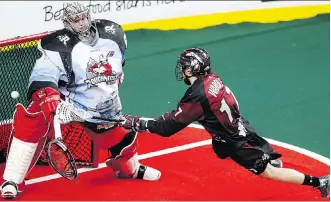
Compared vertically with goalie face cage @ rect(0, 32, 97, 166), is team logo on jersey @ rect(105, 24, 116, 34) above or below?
above

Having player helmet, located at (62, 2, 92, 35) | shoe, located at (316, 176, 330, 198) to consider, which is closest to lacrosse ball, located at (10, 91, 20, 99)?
player helmet, located at (62, 2, 92, 35)

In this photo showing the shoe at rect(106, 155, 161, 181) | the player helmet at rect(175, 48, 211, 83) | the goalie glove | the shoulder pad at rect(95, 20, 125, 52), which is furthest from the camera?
the shoe at rect(106, 155, 161, 181)

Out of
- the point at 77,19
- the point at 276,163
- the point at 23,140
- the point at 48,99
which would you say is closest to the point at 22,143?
the point at 23,140

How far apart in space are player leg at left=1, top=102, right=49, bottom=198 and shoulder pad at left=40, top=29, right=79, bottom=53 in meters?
0.40

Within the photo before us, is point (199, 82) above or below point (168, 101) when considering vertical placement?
above

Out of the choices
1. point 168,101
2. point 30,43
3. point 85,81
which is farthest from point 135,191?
point 168,101

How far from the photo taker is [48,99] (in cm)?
492

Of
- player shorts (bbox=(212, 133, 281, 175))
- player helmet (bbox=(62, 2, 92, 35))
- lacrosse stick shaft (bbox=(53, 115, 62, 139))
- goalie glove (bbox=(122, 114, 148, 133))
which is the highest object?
player helmet (bbox=(62, 2, 92, 35))

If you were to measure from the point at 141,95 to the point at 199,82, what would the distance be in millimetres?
2447

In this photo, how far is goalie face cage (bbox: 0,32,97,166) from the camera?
19.1 feet

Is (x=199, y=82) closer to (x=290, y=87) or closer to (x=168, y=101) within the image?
(x=168, y=101)

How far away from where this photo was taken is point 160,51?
8.51m

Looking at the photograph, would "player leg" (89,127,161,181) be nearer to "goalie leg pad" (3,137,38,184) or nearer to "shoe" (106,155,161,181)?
"shoe" (106,155,161,181)

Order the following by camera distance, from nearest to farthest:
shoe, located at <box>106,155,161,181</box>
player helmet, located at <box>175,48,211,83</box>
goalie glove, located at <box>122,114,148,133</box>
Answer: player helmet, located at <box>175,48,211,83</box>, goalie glove, located at <box>122,114,148,133</box>, shoe, located at <box>106,155,161,181</box>
